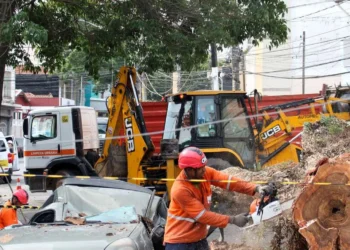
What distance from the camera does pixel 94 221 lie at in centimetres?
616

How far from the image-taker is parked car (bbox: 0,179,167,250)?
205 inches

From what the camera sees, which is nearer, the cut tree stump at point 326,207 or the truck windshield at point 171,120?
the cut tree stump at point 326,207

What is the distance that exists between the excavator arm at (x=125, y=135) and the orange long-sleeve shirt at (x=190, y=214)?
25.5ft

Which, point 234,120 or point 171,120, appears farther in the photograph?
point 171,120

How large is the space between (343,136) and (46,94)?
1994 inches

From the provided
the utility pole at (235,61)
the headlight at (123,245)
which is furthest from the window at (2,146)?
the headlight at (123,245)

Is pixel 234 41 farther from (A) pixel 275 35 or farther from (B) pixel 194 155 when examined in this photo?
(B) pixel 194 155

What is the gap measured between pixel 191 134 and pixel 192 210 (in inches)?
316

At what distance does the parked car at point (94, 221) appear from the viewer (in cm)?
521

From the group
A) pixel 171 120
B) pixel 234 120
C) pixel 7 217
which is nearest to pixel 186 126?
pixel 171 120

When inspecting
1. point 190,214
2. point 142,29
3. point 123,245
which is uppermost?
point 142,29

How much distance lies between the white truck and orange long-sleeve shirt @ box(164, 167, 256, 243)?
9306mm

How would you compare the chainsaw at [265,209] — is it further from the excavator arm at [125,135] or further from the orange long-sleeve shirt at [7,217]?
the excavator arm at [125,135]

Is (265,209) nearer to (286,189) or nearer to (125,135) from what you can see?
(286,189)
